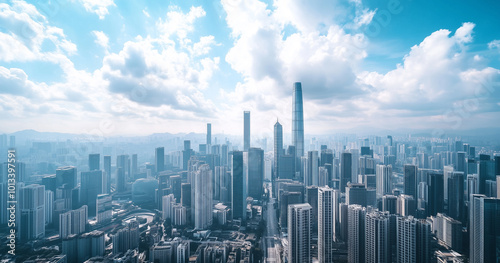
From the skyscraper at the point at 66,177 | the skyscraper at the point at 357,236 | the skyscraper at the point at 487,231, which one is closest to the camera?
the skyscraper at the point at 487,231

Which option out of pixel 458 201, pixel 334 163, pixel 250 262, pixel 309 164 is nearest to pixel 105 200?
pixel 250 262

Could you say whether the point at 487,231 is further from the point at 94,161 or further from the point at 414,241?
the point at 94,161

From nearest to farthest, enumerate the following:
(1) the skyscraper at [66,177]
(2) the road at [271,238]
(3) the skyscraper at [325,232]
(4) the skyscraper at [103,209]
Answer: (3) the skyscraper at [325,232], (2) the road at [271,238], (4) the skyscraper at [103,209], (1) the skyscraper at [66,177]

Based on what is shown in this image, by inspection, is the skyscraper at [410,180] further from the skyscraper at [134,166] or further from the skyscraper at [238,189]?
Result: the skyscraper at [134,166]

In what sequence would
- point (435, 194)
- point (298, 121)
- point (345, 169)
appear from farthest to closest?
point (298, 121), point (345, 169), point (435, 194)

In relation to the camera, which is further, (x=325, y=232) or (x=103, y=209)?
(x=103, y=209)

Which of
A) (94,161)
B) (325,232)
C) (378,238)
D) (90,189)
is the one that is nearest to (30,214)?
(90,189)

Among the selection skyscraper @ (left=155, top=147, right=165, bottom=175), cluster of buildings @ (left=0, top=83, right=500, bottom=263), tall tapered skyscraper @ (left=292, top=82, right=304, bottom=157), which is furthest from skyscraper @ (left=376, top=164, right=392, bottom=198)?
skyscraper @ (left=155, top=147, right=165, bottom=175)

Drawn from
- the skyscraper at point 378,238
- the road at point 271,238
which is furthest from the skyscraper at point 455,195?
the road at point 271,238
